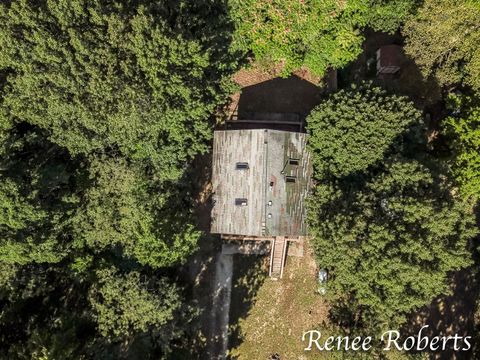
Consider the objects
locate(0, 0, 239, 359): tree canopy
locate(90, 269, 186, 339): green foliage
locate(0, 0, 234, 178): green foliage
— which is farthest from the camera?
locate(90, 269, 186, 339): green foliage

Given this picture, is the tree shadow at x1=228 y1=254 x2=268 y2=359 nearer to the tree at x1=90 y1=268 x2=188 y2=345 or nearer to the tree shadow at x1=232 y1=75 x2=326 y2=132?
the tree at x1=90 y1=268 x2=188 y2=345

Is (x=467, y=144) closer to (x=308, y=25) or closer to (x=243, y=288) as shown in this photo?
(x=308, y=25)

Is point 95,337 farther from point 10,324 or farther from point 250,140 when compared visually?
point 250,140

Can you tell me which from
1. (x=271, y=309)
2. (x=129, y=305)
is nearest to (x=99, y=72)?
(x=129, y=305)

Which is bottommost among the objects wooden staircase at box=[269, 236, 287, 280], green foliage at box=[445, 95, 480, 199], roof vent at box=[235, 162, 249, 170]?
wooden staircase at box=[269, 236, 287, 280]

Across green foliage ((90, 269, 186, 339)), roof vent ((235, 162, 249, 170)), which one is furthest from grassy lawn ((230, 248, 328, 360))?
roof vent ((235, 162, 249, 170))

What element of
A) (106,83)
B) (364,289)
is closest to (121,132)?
(106,83)
